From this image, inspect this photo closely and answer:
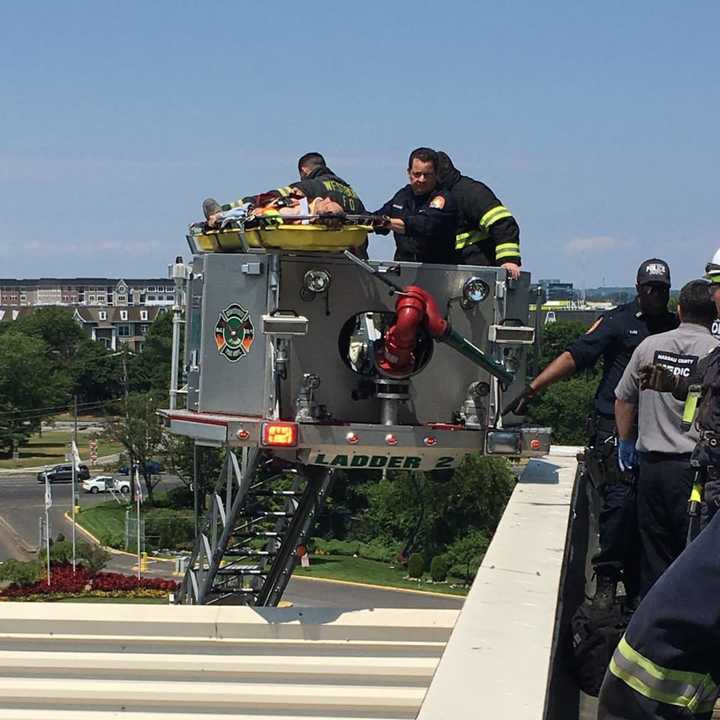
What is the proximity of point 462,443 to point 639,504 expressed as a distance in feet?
16.5

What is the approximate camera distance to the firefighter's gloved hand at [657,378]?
6.59m

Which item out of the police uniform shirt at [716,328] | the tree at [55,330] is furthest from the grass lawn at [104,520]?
the tree at [55,330]

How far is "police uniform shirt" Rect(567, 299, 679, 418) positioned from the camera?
8.73 metres

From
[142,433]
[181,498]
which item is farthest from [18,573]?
[181,498]

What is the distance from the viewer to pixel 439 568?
50.5 metres

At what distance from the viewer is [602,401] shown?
348 inches

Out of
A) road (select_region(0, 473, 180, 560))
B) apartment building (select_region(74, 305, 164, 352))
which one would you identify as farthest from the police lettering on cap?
apartment building (select_region(74, 305, 164, 352))

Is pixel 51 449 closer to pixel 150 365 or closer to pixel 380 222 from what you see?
pixel 150 365

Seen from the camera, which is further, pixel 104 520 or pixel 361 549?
pixel 104 520

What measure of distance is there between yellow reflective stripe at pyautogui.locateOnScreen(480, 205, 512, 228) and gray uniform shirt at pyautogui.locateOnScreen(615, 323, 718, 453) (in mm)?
5122

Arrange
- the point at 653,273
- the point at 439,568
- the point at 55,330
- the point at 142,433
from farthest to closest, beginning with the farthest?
1. the point at 55,330
2. the point at 142,433
3. the point at 439,568
4. the point at 653,273

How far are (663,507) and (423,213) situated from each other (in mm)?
5460

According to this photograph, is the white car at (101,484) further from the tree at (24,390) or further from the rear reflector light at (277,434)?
the rear reflector light at (277,434)

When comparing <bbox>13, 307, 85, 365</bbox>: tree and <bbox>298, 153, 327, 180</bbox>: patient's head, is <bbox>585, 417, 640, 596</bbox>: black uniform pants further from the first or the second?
<bbox>13, 307, 85, 365</bbox>: tree
